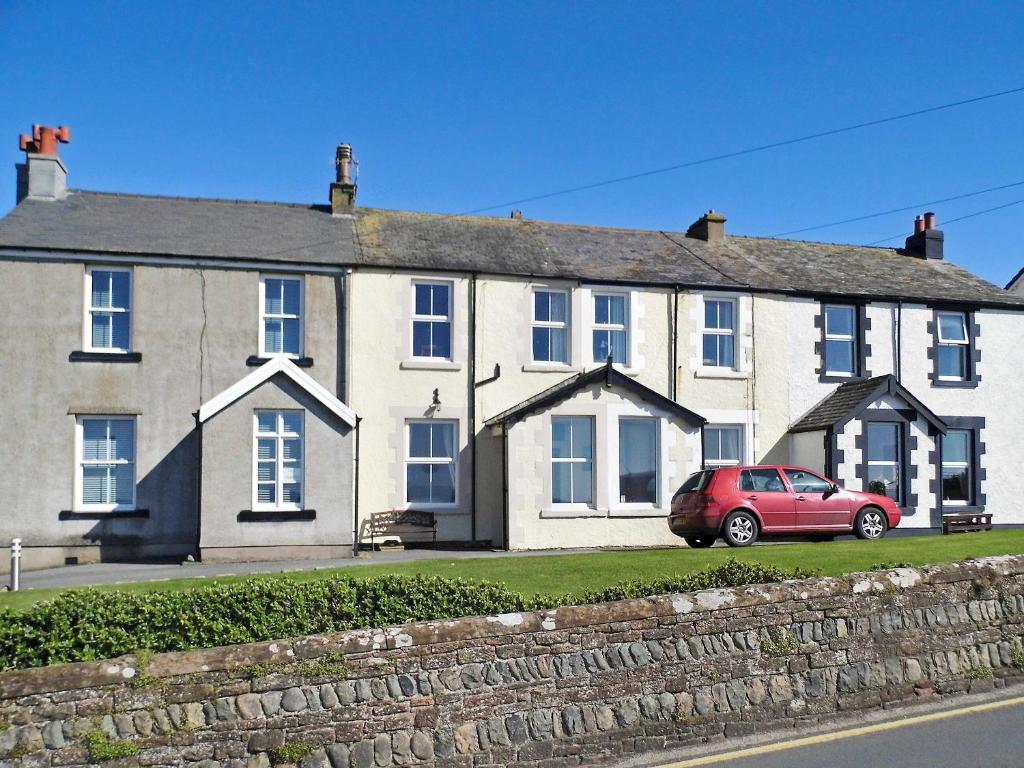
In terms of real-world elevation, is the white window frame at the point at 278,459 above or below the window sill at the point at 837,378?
below

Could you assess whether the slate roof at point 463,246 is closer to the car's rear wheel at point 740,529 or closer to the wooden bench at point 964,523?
the wooden bench at point 964,523

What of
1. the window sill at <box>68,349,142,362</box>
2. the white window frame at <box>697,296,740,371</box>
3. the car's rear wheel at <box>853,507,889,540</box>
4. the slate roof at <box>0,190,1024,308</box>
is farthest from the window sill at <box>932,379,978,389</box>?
the window sill at <box>68,349,142,362</box>

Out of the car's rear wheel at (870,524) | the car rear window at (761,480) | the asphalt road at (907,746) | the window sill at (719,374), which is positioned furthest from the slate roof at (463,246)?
the asphalt road at (907,746)

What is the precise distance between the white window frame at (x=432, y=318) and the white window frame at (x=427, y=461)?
4.69ft

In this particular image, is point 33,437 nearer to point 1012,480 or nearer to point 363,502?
point 363,502

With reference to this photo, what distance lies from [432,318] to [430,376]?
1.34 m

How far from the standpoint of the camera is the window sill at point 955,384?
90.0 ft

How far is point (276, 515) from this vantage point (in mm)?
20844

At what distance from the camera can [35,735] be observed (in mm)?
7410

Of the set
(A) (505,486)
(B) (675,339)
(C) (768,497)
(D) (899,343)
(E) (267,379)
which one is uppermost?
(D) (899,343)

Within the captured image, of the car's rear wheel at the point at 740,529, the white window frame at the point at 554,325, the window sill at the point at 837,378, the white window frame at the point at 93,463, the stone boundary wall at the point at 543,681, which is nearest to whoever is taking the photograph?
the stone boundary wall at the point at 543,681

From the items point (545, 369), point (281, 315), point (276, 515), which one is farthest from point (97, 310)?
point (545, 369)

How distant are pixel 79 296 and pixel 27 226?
2.16 meters

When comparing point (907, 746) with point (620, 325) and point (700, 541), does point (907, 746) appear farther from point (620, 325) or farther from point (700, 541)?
point (620, 325)
